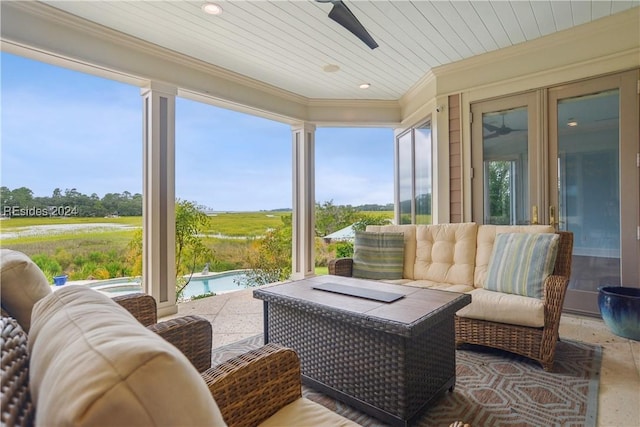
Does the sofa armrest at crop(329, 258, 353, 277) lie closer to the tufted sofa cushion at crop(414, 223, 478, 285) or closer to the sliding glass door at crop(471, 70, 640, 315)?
the tufted sofa cushion at crop(414, 223, 478, 285)

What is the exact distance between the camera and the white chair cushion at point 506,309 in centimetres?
224

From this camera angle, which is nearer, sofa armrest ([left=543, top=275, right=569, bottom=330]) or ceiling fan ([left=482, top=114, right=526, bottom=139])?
sofa armrest ([left=543, top=275, right=569, bottom=330])

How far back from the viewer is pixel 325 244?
590cm

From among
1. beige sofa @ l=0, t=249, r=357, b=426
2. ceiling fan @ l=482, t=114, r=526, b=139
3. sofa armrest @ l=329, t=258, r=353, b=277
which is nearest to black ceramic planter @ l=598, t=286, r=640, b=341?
ceiling fan @ l=482, t=114, r=526, b=139

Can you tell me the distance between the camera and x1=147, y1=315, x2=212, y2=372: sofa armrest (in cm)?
150

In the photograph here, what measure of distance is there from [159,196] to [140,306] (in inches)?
75.0

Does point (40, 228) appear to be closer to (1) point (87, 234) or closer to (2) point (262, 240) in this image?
(1) point (87, 234)

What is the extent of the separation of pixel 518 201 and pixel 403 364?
2908 millimetres

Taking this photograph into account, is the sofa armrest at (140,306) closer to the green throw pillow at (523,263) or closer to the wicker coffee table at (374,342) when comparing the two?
A: the wicker coffee table at (374,342)

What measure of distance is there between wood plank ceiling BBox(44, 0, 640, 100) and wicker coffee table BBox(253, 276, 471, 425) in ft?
7.57

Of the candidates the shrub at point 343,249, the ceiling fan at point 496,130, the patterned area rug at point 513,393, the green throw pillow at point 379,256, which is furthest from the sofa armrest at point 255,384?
the shrub at point 343,249

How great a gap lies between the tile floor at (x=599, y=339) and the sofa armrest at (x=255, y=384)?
5.45 feet

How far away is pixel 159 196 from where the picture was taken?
3406 millimetres

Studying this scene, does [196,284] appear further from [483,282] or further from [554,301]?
[554,301]
